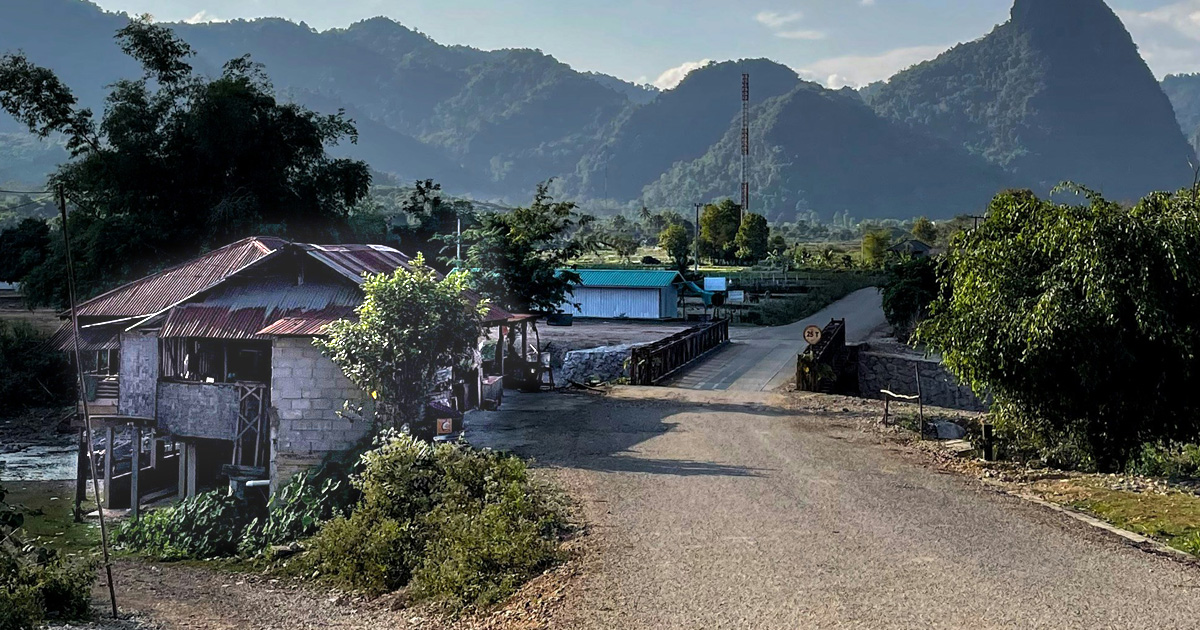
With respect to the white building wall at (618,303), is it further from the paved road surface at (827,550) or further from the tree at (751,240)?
the paved road surface at (827,550)

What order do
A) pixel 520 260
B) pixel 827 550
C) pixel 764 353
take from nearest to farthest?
pixel 827 550 → pixel 520 260 → pixel 764 353

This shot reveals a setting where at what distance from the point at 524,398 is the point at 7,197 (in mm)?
185091

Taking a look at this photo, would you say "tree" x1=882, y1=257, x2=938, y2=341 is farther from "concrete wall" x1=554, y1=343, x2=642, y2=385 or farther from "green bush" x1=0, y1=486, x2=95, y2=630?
"green bush" x1=0, y1=486, x2=95, y2=630

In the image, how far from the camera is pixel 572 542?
44.2 ft

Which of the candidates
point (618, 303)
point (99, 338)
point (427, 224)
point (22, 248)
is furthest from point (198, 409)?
point (22, 248)

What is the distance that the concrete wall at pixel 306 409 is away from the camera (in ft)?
66.9

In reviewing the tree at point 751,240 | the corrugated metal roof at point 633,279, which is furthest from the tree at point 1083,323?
the tree at point 751,240

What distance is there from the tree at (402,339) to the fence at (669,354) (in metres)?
10.6

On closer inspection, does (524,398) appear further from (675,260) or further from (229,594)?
(675,260)

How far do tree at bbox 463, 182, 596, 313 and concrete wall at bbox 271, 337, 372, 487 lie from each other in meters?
8.82

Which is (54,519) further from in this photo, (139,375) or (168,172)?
(168,172)

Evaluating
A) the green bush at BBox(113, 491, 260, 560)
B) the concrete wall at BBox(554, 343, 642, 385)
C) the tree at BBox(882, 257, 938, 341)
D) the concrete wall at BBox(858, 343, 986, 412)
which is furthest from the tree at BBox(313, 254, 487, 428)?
the tree at BBox(882, 257, 938, 341)

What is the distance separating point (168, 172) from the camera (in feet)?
131

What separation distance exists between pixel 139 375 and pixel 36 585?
398 inches
